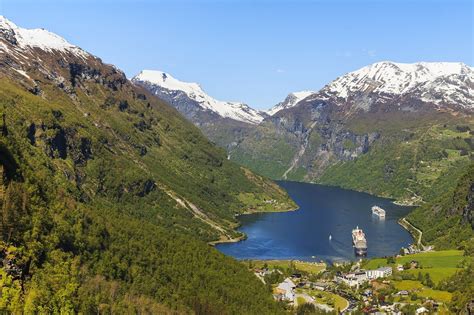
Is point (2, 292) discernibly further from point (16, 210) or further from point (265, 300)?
point (265, 300)

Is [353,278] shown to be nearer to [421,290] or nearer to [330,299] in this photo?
[421,290]

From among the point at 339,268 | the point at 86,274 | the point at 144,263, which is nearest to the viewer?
the point at 86,274

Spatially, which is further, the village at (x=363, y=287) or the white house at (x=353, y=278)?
the white house at (x=353, y=278)

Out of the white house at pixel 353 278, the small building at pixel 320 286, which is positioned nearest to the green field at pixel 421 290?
the white house at pixel 353 278

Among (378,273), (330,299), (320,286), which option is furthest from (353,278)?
(330,299)

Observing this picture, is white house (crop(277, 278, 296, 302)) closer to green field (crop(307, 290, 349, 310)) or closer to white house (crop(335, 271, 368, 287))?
green field (crop(307, 290, 349, 310))

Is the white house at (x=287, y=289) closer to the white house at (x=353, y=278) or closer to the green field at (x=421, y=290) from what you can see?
the white house at (x=353, y=278)

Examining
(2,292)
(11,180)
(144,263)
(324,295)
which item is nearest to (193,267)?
(144,263)

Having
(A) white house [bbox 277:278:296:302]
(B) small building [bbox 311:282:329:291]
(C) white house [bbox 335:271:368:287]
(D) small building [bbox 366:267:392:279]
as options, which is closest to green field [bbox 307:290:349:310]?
(B) small building [bbox 311:282:329:291]

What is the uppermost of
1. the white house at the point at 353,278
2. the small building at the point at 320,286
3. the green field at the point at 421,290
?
the green field at the point at 421,290
